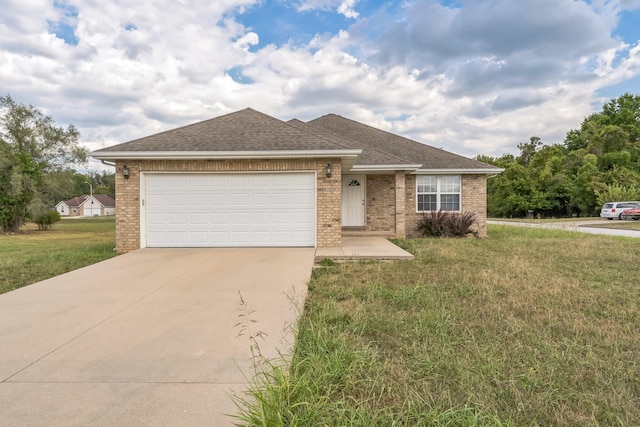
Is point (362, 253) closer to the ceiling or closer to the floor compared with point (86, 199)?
closer to the floor

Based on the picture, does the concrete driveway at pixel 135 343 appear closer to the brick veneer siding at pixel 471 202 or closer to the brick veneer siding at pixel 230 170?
the brick veneer siding at pixel 230 170

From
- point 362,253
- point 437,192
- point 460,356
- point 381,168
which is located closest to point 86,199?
point 381,168

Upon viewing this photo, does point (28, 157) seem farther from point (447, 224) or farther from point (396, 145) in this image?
point (447, 224)

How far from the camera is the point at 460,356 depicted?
2961 millimetres

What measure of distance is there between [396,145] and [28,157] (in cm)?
2189

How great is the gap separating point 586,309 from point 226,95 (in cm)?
1594

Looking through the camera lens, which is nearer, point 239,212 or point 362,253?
point 362,253

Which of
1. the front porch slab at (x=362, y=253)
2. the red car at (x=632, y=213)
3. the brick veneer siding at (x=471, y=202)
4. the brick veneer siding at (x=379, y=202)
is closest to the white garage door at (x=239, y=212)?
the front porch slab at (x=362, y=253)

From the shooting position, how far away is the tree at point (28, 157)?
1892 centimetres

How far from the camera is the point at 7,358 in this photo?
9.60 feet

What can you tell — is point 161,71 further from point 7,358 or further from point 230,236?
point 7,358

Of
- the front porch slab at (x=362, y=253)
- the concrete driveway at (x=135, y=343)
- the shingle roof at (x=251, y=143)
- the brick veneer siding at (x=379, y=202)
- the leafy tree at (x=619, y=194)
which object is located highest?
the shingle roof at (x=251, y=143)

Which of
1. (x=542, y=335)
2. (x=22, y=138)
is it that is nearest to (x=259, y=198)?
(x=542, y=335)

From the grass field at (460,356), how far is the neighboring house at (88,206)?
79239 mm
